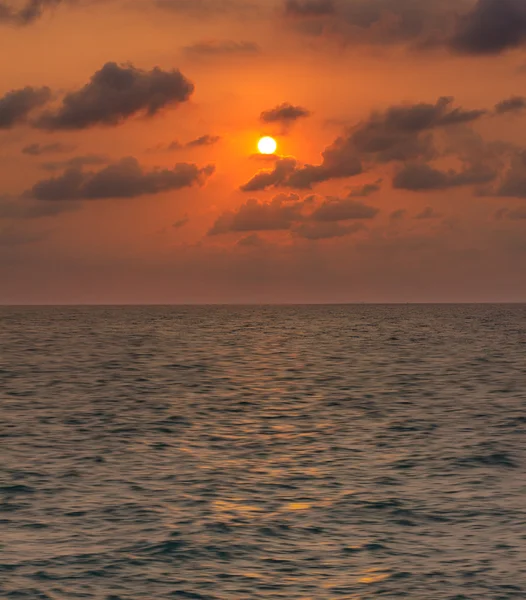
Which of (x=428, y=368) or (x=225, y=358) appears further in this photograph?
(x=225, y=358)

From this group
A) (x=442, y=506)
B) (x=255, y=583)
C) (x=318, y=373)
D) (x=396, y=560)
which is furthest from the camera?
(x=318, y=373)

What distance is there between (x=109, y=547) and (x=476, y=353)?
235ft

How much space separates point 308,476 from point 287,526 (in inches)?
214

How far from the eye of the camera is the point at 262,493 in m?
23.4

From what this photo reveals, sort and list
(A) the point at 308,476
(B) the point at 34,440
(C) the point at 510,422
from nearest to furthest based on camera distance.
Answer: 1. (A) the point at 308,476
2. (B) the point at 34,440
3. (C) the point at 510,422

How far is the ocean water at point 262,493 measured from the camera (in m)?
16.7

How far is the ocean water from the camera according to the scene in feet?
54.7

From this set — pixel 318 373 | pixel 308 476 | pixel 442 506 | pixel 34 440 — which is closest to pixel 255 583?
pixel 442 506

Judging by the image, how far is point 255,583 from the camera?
646 inches

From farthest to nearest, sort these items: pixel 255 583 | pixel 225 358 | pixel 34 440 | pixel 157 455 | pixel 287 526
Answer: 1. pixel 225 358
2. pixel 34 440
3. pixel 157 455
4. pixel 287 526
5. pixel 255 583

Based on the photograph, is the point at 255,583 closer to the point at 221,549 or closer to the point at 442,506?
the point at 221,549

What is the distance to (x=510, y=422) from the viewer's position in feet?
121

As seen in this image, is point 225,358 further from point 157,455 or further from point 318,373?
point 157,455

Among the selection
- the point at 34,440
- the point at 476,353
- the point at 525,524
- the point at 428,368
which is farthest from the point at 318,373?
the point at 525,524
